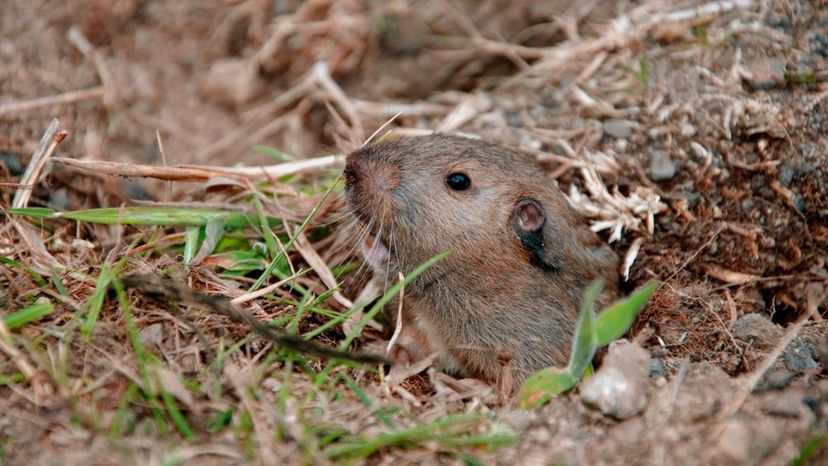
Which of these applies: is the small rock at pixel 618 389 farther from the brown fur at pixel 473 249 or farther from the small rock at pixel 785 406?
the brown fur at pixel 473 249

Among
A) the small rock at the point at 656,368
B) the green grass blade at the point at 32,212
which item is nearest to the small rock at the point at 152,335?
the green grass blade at the point at 32,212

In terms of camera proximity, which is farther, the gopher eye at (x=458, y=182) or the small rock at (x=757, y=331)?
the gopher eye at (x=458, y=182)

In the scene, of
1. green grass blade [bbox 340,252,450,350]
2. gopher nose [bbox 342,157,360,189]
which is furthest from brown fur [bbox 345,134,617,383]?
green grass blade [bbox 340,252,450,350]

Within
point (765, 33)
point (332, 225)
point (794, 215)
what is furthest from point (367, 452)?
point (765, 33)

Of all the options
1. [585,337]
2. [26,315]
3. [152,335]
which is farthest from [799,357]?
[26,315]

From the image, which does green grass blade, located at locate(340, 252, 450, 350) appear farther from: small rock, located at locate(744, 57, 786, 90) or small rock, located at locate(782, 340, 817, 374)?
small rock, located at locate(744, 57, 786, 90)
